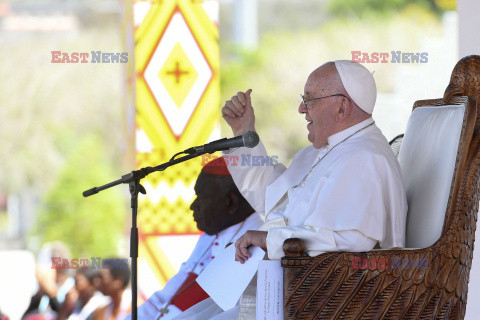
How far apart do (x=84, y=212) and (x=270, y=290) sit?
31.6ft

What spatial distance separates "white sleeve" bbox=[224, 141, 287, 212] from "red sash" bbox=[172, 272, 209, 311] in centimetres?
50

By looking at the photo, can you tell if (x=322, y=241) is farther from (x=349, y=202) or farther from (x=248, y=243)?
(x=248, y=243)

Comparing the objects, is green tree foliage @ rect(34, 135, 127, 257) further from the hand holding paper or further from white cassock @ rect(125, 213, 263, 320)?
the hand holding paper

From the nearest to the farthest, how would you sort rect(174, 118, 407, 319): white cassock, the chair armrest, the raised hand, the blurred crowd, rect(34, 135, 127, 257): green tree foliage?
the chair armrest < rect(174, 118, 407, 319): white cassock < the raised hand < the blurred crowd < rect(34, 135, 127, 257): green tree foliage

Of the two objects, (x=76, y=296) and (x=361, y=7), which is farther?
(x=361, y=7)

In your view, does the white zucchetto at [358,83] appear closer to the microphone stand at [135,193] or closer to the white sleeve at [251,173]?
the microphone stand at [135,193]

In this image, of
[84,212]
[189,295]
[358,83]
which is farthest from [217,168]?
[84,212]

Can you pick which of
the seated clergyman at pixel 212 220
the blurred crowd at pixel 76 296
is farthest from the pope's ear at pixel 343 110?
the blurred crowd at pixel 76 296

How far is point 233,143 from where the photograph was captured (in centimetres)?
→ 275

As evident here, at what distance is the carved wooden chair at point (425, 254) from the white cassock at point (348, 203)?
0.33 ft

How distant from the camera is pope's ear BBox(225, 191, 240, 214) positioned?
367cm

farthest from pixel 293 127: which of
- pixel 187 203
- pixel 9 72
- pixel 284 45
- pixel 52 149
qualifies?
pixel 187 203

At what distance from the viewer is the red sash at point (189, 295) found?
143 inches

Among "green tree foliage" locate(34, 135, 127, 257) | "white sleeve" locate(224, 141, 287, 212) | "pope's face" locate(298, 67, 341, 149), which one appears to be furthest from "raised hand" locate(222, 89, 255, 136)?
"green tree foliage" locate(34, 135, 127, 257)
